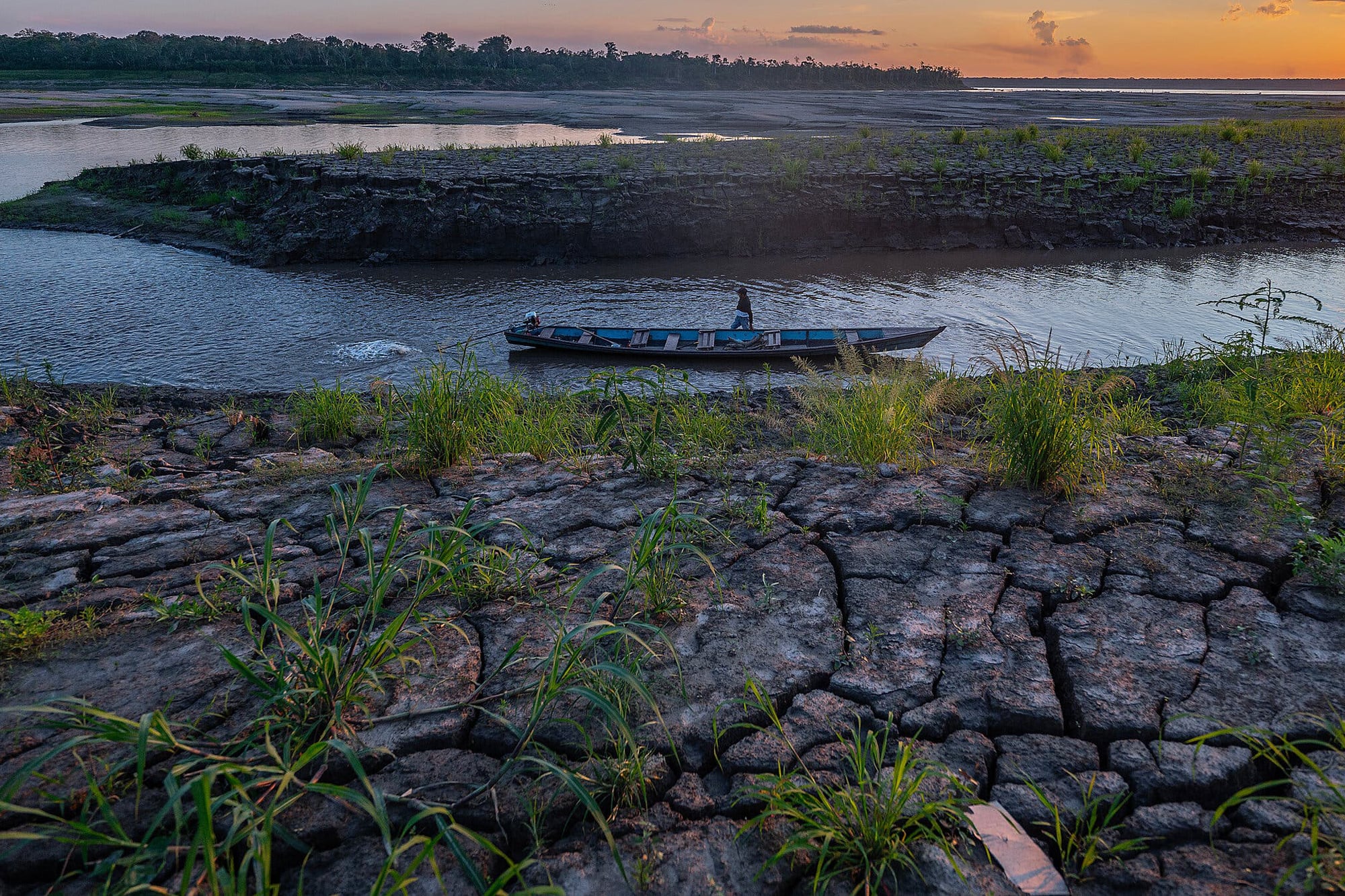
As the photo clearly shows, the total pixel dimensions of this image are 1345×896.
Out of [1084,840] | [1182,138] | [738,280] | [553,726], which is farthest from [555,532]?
[1182,138]

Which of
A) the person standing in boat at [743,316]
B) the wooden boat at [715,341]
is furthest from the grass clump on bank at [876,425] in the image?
the person standing in boat at [743,316]

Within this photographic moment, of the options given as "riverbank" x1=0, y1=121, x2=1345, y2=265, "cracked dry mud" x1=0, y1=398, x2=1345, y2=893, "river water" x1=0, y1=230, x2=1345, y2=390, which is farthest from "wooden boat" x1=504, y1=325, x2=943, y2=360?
"cracked dry mud" x1=0, y1=398, x2=1345, y2=893

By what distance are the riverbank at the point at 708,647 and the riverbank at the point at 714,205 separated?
15.0 metres

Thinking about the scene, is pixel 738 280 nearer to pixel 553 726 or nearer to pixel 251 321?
pixel 251 321

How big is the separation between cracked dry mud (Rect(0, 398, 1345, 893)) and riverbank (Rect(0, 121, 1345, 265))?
51.2ft

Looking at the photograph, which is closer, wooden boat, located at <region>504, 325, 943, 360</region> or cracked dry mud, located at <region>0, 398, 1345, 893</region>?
cracked dry mud, located at <region>0, 398, 1345, 893</region>

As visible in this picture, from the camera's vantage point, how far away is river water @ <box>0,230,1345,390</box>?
12.0m

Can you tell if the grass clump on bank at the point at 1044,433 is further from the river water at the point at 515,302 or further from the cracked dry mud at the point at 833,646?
the river water at the point at 515,302

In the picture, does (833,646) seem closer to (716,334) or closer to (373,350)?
(716,334)

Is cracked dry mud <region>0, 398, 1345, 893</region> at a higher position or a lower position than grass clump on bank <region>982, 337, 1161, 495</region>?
lower

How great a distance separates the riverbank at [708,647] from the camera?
1.96 m

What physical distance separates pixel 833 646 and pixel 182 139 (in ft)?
132

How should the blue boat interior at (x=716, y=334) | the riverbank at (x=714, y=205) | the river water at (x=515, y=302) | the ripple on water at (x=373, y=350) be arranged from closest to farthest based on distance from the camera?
the blue boat interior at (x=716, y=334), the river water at (x=515, y=302), the ripple on water at (x=373, y=350), the riverbank at (x=714, y=205)

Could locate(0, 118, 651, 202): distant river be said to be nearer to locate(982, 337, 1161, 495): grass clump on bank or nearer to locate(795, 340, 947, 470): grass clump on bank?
locate(795, 340, 947, 470): grass clump on bank
